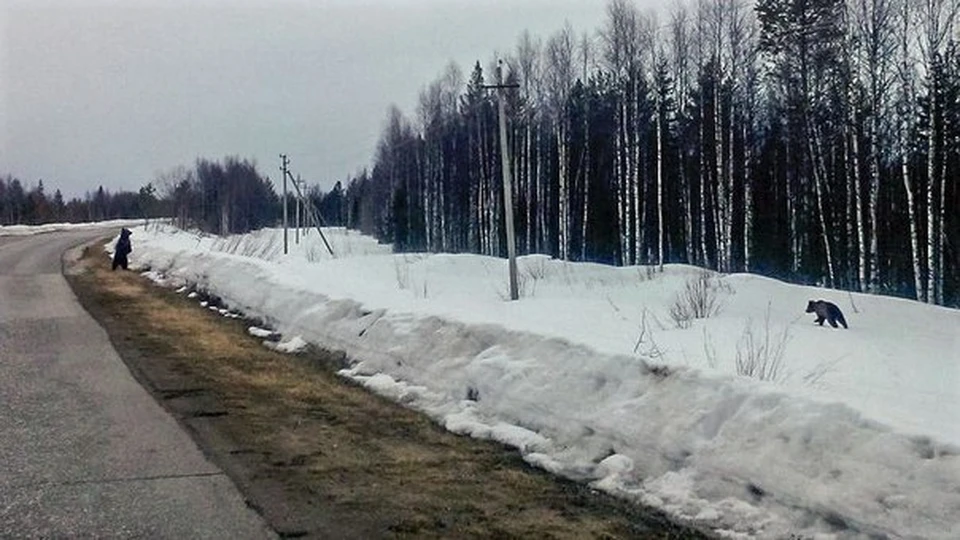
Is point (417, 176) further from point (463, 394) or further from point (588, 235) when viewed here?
point (463, 394)

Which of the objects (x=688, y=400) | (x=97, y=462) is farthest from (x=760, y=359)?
(x=97, y=462)

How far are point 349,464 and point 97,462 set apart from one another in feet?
5.68

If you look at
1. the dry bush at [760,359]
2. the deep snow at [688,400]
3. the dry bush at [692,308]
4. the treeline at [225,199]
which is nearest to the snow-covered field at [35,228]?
the treeline at [225,199]

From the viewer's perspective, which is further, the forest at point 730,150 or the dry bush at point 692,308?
the forest at point 730,150

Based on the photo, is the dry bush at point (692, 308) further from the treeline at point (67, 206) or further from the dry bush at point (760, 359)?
the treeline at point (67, 206)

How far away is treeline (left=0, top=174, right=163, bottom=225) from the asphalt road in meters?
94.9

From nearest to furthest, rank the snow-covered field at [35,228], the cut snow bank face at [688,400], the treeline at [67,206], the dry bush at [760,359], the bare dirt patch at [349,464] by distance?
the cut snow bank face at [688,400] < the bare dirt patch at [349,464] < the dry bush at [760,359] < the snow-covered field at [35,228] < the treeline at [67,206]

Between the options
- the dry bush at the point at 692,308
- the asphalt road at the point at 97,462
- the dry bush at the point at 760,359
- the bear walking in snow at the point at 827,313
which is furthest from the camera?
the bear walking in snow at the point at 827,313

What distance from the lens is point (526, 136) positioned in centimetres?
4825

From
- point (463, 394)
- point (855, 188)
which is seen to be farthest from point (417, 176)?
point (463, 394)

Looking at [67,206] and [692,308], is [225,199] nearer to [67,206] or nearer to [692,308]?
[67,206]

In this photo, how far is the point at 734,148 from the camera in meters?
38.5

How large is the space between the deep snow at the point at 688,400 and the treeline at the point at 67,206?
9488 centimetres

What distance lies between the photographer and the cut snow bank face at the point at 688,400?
4.93 m
